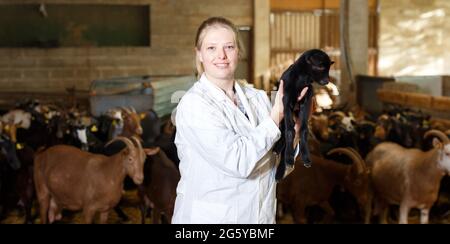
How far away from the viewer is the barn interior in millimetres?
7926

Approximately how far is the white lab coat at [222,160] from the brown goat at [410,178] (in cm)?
344

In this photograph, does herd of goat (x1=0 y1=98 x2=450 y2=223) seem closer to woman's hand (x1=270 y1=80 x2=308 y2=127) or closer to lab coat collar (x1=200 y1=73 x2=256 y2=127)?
lab coat collar (x1=200 y1=73 x2=256 y2=127)

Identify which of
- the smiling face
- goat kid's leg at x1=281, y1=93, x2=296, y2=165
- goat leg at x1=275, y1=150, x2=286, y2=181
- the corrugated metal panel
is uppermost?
the smiling face

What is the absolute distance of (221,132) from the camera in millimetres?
1750

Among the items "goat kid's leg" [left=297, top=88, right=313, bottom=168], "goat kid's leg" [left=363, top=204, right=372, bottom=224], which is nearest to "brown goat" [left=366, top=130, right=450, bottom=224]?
"goat kid's leg" [left=363, top=204, right=372, bottom=224]

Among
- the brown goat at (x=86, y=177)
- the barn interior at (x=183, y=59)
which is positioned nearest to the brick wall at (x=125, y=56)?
the barn interior at (x=183, y=59)

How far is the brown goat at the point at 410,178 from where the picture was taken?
504 centimetres

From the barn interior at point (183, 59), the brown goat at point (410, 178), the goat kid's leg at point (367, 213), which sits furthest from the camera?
the barn interior at point (183, 59)

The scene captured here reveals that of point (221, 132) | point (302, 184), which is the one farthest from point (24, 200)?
point (221, 132)

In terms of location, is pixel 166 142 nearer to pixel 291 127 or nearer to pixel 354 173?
pixel 354 173

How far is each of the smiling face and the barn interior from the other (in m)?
5.51

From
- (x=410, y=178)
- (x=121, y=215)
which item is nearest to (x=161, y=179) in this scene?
(x=121, y=215)

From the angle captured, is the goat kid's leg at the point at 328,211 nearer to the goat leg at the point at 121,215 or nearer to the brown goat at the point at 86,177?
the brown goat at the point at 86,177
